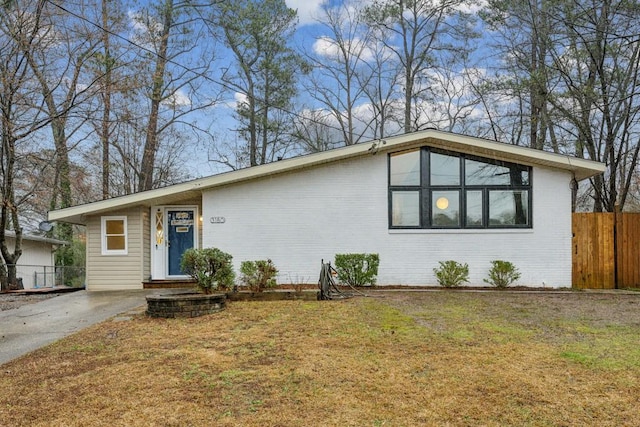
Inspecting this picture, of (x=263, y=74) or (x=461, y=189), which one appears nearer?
(x=461, y=189)

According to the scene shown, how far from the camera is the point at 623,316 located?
644cm

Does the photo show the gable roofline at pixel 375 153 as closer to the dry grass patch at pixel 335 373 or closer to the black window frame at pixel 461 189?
the black window frame at pixel 461 189

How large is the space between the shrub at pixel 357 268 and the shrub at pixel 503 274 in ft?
8.87

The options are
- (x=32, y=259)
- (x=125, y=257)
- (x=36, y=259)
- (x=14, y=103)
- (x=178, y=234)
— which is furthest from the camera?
(x=36, y=259)

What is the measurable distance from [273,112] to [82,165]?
330 inches

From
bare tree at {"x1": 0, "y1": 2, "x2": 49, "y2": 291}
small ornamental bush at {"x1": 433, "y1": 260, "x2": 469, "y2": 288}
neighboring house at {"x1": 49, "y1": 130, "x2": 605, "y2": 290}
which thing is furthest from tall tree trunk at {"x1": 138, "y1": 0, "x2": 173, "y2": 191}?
small ornamental bush at {"x1": 433, "y1": 260, "x2": 469, "y2": 288}

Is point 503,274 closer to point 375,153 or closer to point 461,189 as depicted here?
point 461,189

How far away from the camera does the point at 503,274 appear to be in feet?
32.5

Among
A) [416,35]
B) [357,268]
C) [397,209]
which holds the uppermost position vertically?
[416,35]

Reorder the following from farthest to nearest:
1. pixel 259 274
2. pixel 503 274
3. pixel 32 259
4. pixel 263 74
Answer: pixel 263 74, pixel 32 259, pixel 503 274, pixel 259 274

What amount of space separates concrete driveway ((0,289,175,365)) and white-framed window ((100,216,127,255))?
1.26m

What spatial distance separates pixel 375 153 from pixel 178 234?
556 cm

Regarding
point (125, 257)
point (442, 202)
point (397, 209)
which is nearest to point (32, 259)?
point (125, 257)

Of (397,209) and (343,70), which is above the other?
(343,70)
